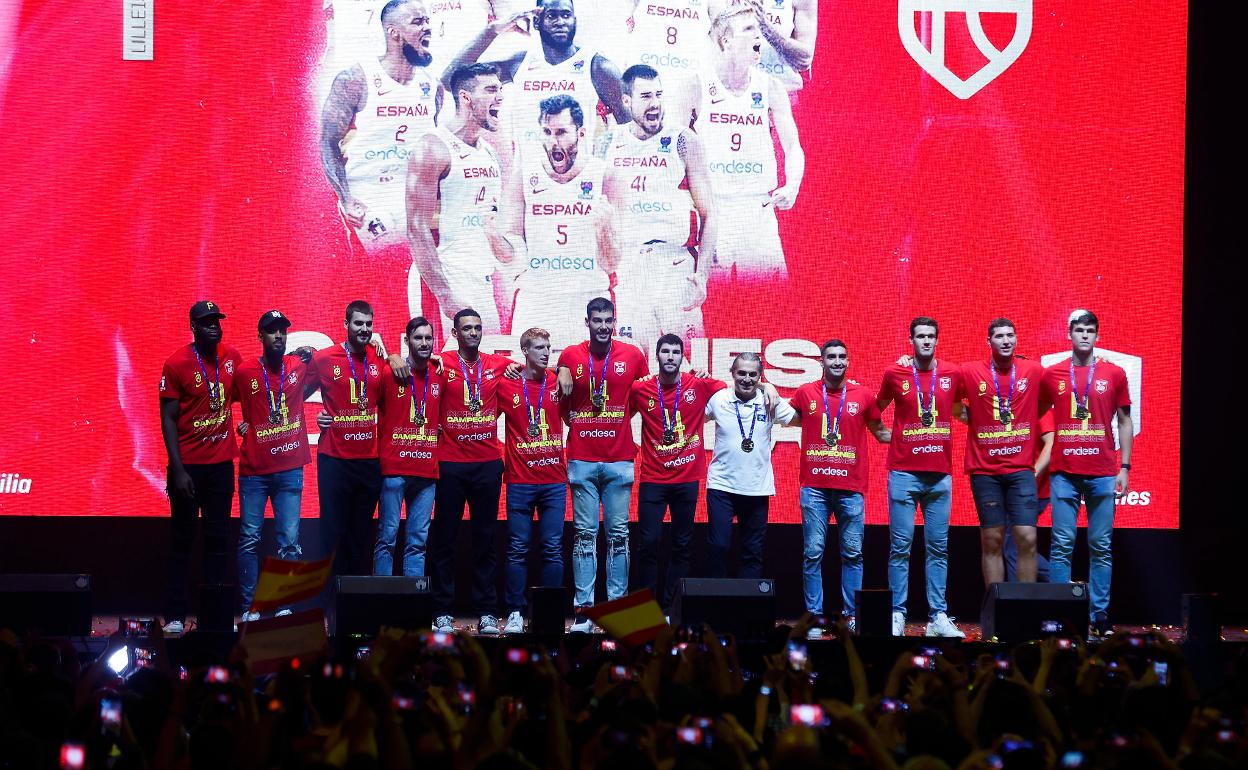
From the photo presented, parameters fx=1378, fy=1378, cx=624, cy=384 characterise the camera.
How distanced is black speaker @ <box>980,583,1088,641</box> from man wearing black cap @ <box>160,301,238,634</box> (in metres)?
3.87

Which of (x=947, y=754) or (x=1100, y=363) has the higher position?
(x=1100, y=363)

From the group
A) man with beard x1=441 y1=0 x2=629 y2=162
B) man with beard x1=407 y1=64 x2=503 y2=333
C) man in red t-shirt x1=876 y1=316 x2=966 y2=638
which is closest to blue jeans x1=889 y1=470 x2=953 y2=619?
man in red t-shirt x1=876 y1=316 x2=966 y2=638

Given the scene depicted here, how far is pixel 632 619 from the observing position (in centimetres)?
439

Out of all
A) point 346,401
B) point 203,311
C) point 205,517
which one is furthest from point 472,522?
point 203,311

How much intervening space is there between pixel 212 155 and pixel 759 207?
331cm

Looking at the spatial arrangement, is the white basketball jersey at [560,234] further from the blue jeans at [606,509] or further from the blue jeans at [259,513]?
the blue jeans at [259,513]

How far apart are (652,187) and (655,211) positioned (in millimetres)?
146

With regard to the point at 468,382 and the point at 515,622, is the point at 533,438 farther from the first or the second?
the point at 515,622

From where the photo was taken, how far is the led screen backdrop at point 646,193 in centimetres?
820

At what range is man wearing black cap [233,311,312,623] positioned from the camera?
726cm

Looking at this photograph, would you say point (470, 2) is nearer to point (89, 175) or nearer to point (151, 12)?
point (151, 12)

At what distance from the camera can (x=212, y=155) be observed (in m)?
8.26

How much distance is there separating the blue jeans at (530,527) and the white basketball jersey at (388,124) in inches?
79.1

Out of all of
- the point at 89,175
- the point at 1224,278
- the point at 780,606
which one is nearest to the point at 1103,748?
the point at 780,606
